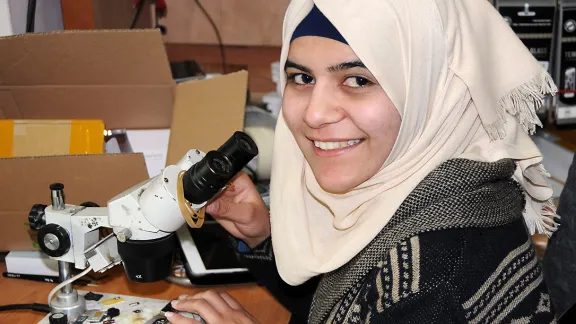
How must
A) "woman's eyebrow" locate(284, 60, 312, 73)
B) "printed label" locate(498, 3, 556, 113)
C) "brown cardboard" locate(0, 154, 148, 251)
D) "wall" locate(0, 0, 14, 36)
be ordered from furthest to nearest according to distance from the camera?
"printed label" locate(498, 3, 556, 113) → "wall" locate(0, 0, 14, 36) → "brown cardboard" locate(0, 154, 148, 251) → "woman's eyebrow" locate(284, 60, 312, 73)

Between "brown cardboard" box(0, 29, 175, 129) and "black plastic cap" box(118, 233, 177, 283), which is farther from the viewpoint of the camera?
"brown cardboard" box(0, 29, 175, 129)

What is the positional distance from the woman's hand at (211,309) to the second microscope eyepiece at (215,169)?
0.24 m

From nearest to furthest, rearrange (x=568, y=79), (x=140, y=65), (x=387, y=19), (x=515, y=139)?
(x=387, y=19) → (x=515, y=139) → (x=140, y=65) → (x=568, y=79)

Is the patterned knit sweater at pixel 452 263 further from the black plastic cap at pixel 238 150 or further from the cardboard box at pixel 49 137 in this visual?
the cardboard box at pixel 49 137

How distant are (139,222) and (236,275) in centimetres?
41

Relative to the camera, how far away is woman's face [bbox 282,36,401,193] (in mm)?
1003

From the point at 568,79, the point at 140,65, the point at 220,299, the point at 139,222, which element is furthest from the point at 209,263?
the point at 568,79

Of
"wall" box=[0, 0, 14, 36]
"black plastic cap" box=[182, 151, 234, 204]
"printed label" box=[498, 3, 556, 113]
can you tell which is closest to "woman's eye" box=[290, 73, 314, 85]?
"black plastic cap" box=[182, 151, 234, 204]

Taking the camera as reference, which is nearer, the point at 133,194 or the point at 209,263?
the point at 133,194

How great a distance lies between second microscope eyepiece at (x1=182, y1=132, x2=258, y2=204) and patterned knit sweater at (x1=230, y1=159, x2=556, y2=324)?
0.26 meters

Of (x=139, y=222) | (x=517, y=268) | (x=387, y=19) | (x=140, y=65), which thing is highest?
(x=387, y=19)

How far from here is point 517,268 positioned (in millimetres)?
1041

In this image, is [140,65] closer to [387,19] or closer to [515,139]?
[387,19]

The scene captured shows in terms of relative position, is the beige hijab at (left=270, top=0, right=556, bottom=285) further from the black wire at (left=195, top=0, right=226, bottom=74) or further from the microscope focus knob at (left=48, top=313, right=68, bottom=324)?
the black wire at (left=195, top=0, right=226, bottom=74)
